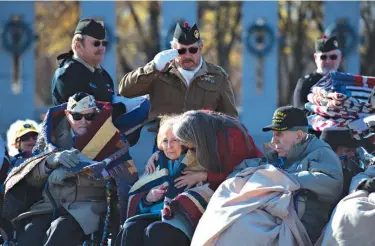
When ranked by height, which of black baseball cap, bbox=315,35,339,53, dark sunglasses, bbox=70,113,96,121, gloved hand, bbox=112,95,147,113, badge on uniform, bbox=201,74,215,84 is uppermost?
black baseball cap, bbox=315,35,339,53

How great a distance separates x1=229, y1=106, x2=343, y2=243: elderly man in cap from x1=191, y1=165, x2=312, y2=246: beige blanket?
0.11 metres

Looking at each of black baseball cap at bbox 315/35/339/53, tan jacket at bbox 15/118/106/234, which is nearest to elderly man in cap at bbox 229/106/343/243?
tan jacket at bbox 15/118/106/234

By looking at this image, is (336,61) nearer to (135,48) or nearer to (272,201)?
Result: (272,201)

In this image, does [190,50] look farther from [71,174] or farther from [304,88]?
[71,174]

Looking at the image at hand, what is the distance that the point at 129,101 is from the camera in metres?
8.02

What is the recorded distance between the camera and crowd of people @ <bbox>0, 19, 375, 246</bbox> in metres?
6.54

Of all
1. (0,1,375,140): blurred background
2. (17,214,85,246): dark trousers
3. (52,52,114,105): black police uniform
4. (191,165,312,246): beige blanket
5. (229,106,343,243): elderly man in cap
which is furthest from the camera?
(0,1,375,140): blurred background

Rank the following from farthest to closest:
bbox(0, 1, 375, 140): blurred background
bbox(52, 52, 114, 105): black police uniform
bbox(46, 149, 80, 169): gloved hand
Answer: bbox(0, 1, 375, 140): blurred background < bbox(52, 52, 114, 105): black police uniform < bbox(46, 149, 80, 169): gloved hand

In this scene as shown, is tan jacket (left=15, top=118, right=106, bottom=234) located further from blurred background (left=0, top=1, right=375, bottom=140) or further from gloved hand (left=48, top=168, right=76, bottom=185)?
blurred background (left=0, top=1, right=375, bottom=140)

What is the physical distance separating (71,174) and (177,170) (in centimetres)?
79

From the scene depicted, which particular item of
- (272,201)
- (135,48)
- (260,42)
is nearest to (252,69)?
(260,42)

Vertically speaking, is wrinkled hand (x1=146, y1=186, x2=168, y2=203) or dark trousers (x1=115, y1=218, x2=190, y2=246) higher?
wrinkled hand (x1=146, y1=186, x2=168, y2=203)

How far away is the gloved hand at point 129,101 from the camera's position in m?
7.99

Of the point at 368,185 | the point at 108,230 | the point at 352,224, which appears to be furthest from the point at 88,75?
the point at 352,224
